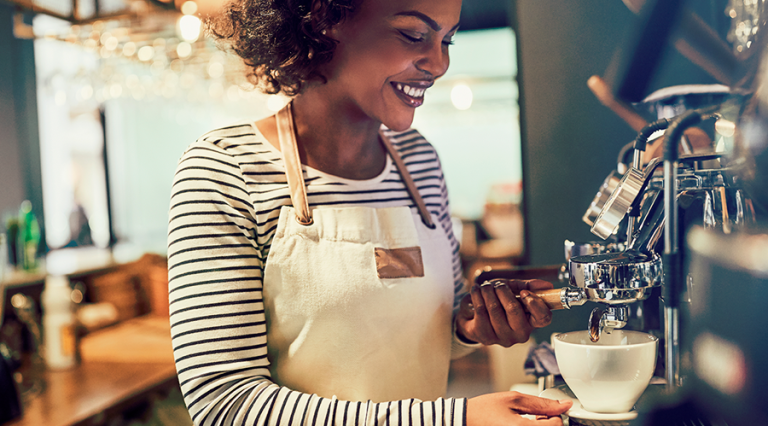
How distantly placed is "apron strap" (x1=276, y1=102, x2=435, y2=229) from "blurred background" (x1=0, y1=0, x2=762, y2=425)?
0.22 m

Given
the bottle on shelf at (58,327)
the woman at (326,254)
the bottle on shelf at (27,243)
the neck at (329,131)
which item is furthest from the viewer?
the bottle on shelf at (27,243)

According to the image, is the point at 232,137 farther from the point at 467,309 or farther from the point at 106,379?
the point at 106,379

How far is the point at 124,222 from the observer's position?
4266mm

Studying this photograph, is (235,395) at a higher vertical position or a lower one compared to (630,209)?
lower

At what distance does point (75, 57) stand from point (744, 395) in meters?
4.20

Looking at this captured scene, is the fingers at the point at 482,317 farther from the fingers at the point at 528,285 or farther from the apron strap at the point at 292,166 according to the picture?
the apron strap at the point at 292,166

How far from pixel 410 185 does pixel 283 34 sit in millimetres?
317

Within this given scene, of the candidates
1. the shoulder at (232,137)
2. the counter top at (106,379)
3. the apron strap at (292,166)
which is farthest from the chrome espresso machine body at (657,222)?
the counter top at (106,379)

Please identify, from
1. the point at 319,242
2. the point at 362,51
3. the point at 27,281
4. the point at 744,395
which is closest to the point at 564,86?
the point at 362,51

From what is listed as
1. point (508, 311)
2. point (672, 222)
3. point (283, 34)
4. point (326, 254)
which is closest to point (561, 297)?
point (508, 311)

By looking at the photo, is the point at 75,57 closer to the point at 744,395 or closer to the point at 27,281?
the point at 27,281

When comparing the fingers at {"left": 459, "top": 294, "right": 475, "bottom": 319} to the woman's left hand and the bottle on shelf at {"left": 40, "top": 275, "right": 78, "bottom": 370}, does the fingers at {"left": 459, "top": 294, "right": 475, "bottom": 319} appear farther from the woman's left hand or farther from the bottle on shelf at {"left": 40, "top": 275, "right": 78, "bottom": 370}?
the bottle on shelf at {"left": 40, "top": 275, "right": 78, "bottom": 370}

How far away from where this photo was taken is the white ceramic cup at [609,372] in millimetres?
604

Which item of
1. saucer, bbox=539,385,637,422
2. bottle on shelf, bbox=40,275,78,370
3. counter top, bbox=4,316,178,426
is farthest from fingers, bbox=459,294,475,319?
bottle on shelf, bbox=40,275,78,370
